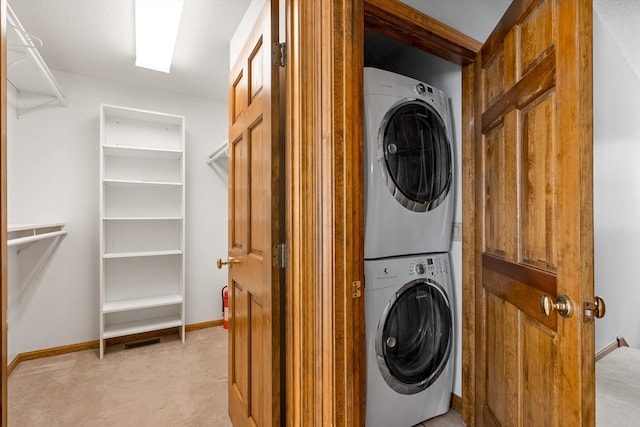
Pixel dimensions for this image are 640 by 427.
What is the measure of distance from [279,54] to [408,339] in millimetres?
1486

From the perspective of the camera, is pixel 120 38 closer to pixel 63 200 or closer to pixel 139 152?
pixel 139 152

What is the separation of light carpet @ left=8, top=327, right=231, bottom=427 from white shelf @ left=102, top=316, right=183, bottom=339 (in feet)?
0.58

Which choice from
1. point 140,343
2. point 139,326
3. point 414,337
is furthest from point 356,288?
point 140,343

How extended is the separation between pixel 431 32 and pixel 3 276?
1818mm

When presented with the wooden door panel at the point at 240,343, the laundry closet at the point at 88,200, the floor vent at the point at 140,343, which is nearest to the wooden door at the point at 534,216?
the wooden door panel at the point at 240,343

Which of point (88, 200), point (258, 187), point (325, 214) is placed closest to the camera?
point (325, 214)

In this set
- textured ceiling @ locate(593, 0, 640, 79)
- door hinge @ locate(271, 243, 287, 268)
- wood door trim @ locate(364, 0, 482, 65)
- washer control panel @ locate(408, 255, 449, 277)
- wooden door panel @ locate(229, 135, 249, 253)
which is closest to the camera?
door hinge @ locate(271, 243, 287, 268)

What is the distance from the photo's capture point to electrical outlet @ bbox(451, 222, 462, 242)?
1.83 m

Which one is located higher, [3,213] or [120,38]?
[120,38]

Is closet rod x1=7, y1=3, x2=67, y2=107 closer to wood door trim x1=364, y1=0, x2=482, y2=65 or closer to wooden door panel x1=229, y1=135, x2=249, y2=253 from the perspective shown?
wooden door panel x1=229, y1=135, x2=249, y2=253

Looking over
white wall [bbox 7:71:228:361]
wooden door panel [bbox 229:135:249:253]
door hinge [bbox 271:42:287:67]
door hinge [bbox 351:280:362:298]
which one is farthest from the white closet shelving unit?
door hinge [bbox 351:280:362:298]

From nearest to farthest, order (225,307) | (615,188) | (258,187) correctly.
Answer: (258,187)
(615,188)
(225,307)

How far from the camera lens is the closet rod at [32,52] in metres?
1.50

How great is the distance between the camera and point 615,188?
250cm
